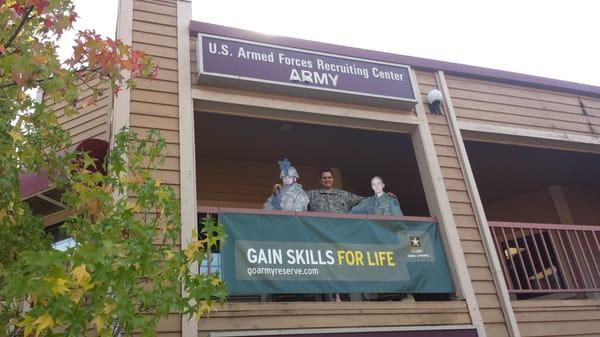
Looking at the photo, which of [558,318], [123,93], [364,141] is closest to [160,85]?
[123,93]

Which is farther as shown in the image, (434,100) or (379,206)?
(434,100)

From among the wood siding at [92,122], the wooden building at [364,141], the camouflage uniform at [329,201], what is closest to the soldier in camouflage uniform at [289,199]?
the camouflage uniform at [329,201]

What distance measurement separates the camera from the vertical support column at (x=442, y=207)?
18.1 feet

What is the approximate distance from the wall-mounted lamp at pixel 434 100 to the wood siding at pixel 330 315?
7.59 feet

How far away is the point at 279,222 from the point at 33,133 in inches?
90.1

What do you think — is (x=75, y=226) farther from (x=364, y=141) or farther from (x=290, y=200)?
(x=364, y=141)

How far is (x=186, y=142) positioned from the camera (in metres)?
5.14

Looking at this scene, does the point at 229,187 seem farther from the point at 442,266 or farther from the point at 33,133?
the point at 33,133

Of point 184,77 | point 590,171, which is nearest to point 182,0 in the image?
point 184,77

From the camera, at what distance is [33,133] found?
3.73 m

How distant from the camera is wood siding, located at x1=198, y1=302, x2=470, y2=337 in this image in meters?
4.56

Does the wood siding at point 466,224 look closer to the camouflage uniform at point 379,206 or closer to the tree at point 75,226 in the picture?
the camouflage uniform at point 379,206

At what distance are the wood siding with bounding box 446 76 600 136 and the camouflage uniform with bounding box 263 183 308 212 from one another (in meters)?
2.34

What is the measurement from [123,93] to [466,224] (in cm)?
372
